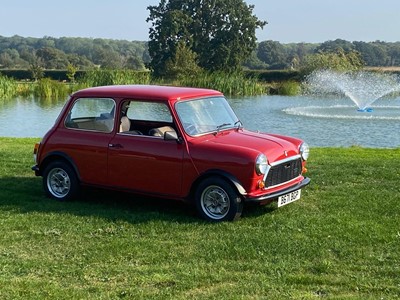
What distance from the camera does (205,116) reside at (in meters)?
8.34

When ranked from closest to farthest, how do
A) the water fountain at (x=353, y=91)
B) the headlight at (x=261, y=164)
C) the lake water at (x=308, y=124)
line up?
the headlight at (x=261, y=164) < the lake water at (x=308, y=124) < the water fountain at (x=353, y=91)

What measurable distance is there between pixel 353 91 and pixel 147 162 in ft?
Result: 126

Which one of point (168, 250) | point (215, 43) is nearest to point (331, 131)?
point (168, 250)

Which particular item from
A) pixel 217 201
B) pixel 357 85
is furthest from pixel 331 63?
pixel 217 201

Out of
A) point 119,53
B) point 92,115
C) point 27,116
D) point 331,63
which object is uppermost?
point 119,53

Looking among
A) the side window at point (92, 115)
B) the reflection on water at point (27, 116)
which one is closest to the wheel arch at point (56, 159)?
the side window at point (92, 115)

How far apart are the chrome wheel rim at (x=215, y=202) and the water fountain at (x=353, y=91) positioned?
22.3m

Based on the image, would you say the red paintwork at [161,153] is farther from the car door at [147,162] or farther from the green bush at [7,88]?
the green bush at [7,88]

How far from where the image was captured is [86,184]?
867 centimetres

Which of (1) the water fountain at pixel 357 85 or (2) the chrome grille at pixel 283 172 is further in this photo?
(1) the water fountain at pixel 357 85

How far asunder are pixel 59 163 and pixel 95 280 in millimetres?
Answer: 3660

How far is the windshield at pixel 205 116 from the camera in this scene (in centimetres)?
805

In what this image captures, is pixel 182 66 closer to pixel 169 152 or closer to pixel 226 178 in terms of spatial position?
pixel 169 152

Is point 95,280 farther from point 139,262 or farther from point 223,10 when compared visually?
point 223,10
